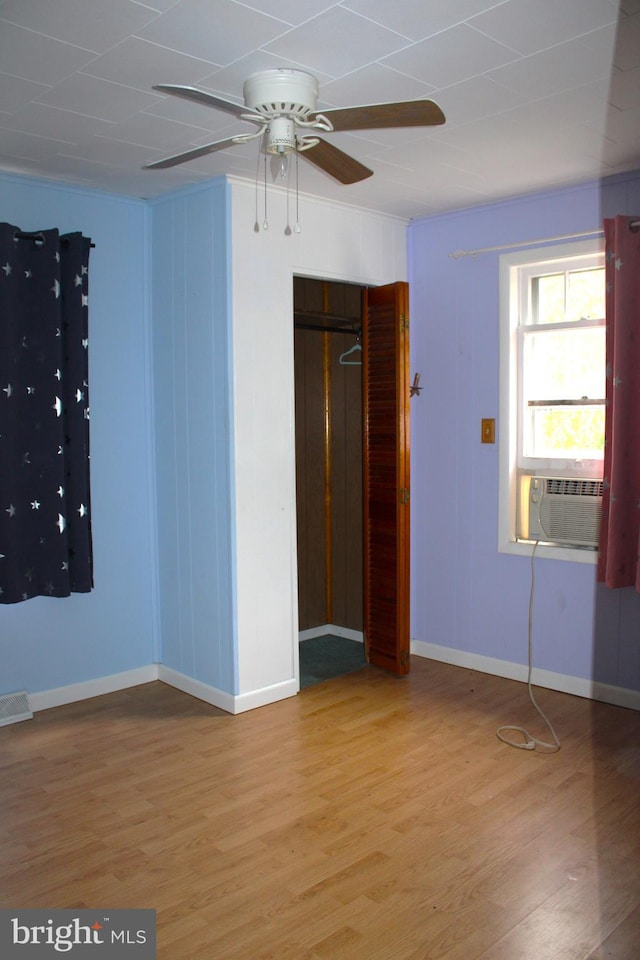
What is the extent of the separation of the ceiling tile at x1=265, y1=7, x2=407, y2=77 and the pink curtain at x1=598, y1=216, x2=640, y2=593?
157 cm

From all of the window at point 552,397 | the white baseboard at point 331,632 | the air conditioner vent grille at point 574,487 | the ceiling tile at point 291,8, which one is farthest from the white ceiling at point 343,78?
the white baseboard at point 331,632

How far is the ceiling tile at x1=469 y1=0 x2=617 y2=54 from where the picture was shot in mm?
2014

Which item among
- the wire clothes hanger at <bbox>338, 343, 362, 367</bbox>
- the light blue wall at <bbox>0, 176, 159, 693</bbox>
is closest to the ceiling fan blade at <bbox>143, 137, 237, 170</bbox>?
the light blue wall at <bbox>0, 176, 159, 693</bbox>

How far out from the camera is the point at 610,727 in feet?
11.3

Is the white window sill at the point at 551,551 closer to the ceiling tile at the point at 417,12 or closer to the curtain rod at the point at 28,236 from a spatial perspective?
the ceiling tile at the point at 417,12

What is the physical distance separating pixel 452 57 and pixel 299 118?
20.1 inches

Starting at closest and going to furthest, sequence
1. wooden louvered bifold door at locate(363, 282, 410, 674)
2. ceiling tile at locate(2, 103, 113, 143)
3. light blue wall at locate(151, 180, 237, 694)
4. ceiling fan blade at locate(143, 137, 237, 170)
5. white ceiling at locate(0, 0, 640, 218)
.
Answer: white ceiling at locate(0, 0, 640, 218) < ceiling fan blade at locate(143, 137, 237, 170) < ceiling tile at locate(2, 103, 113, 143) < light blue wall at locate(151, 180, 237, 694) < wooden louvered bifold door at locate(363, 282, 410, 674)

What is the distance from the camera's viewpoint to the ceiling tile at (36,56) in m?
2.16

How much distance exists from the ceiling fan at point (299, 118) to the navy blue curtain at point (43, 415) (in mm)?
1362

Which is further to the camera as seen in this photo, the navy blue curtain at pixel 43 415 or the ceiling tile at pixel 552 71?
the navy blue curtain at pixel 43 415

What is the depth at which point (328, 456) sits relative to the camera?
4883 mm

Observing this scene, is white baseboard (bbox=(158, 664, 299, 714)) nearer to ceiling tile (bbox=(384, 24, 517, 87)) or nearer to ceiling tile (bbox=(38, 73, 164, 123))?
ceiling tile (bbox=(38, 73, 164, 123))

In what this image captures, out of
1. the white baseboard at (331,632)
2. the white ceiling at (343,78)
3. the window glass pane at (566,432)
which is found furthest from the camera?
the white baseboard at (331,632)

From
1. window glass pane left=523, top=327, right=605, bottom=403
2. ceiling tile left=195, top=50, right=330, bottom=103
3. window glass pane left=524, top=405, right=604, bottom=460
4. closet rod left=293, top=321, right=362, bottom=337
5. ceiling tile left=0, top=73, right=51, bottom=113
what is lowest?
window glass pane left=524, top=405, right=604, bottom=460
